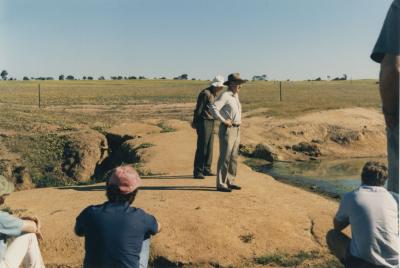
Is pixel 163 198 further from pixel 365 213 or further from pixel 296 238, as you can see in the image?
pixel 365 213

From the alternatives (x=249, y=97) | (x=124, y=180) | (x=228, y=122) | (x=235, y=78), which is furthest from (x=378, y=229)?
(x=249, y=97)

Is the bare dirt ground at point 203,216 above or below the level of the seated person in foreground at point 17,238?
below

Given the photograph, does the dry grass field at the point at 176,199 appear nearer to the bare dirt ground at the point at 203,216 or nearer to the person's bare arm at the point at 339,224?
the bare dirt ground at the point at 203,216

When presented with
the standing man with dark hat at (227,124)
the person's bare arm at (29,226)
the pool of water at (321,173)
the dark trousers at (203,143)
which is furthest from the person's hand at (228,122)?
the person's bare arm at (29,226)

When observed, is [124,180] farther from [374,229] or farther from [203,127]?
[203,127]

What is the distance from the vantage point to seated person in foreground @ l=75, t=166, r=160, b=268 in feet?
10.3

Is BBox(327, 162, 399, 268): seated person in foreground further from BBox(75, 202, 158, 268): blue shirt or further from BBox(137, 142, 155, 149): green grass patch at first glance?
BBox(137, 142, 155, 149): green grass patch

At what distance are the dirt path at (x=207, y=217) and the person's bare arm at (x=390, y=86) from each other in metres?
3.06

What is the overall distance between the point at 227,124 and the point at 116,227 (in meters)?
3.97

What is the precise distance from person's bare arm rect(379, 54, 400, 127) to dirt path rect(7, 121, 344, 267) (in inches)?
120

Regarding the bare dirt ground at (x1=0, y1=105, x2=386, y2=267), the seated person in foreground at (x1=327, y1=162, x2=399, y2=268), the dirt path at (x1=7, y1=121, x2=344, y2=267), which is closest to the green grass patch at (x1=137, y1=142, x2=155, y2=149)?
the bare dirt ground at (x1=0, y1=105, x2=386, y2=267)

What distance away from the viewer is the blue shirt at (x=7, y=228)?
370 centimetres

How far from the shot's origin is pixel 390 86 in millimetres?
2525

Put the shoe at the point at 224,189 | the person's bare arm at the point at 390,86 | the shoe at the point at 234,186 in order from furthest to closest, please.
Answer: the shoe at the point at 234,186, the shoe at the point at 224,189, the person's bare arm at the point at 390,86
